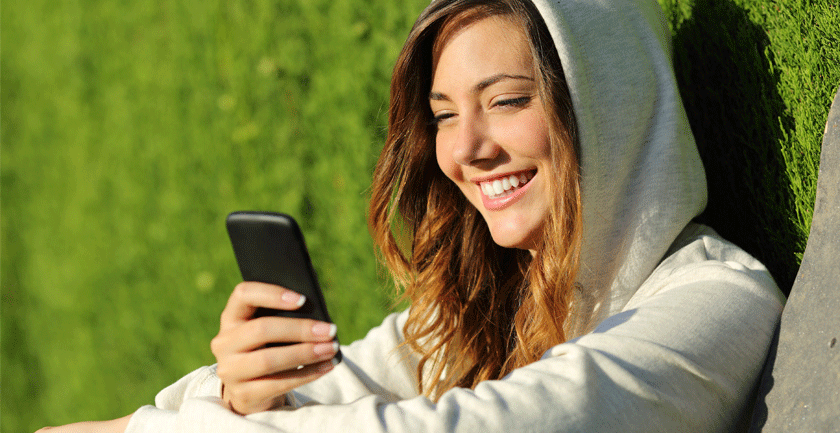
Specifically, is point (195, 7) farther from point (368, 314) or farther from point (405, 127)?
point (405, 127)

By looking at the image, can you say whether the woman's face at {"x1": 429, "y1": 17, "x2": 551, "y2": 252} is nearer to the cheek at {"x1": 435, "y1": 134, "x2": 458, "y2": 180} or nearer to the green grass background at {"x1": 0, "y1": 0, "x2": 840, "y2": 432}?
the cheek at {"x1": 435, "y1": 134, "x2": 458, "y2": 180}

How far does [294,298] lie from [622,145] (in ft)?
3.13

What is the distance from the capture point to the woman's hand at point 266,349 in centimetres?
138

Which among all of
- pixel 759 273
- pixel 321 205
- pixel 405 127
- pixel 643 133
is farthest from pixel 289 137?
pixel 759 273

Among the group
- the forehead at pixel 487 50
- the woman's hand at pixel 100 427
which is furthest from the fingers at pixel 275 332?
the forehead at pixel 487 50

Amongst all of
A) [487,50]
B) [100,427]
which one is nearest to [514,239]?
[487,50]

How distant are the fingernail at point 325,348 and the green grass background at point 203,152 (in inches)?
49.7

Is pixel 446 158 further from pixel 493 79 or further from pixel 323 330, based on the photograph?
pixel 323 330

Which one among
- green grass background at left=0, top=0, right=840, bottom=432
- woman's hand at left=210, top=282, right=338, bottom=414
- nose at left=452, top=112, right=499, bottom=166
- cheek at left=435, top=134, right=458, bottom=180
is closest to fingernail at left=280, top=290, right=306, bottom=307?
woman's hand at left=210, top=282, right=338, bottom=414

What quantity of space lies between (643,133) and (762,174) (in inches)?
15.6

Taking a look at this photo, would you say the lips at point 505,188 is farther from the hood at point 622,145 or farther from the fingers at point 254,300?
the fingers at point 254,300

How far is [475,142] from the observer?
1.99 m

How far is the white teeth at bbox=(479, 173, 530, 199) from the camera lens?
6.58 feet

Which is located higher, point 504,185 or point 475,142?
point 475,142
